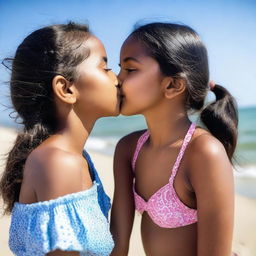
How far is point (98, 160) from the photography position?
23.4ft

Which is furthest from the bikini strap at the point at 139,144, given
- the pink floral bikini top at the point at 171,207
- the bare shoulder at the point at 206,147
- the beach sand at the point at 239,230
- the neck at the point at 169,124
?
Result: the beach sand at the point at 239,230

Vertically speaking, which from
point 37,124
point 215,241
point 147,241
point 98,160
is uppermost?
point 37,124

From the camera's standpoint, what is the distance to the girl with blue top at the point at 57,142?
1698mm

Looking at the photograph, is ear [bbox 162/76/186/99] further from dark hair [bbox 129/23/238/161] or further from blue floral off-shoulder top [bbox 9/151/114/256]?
blue floral off-shoulder top [bbox 9/151/114/256]

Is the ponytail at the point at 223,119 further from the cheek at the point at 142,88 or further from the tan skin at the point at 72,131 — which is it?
the tan skin at the point at 72,131

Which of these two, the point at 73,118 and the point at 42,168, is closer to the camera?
the point at 42,168

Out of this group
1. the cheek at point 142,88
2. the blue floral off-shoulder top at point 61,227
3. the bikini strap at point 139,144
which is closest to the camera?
the blue floral off-shoulder top at point 61,227

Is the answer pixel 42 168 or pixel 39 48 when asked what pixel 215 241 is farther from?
pixel 39 48

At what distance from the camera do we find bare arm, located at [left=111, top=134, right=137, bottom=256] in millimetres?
2258

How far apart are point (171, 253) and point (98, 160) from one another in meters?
5.06

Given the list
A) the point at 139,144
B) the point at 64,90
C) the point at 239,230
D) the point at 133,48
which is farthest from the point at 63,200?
the point at 239,230

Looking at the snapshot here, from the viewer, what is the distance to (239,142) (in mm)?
10750

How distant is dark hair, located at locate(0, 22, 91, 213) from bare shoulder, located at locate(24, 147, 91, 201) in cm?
20

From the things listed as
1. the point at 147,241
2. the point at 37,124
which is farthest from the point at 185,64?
the point at 147,241
